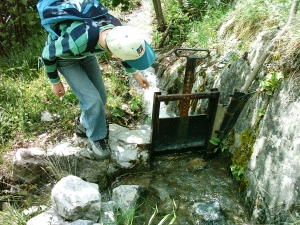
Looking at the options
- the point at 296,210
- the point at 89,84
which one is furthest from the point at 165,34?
the point at 296,210

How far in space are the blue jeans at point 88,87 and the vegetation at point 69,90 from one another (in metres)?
0.68

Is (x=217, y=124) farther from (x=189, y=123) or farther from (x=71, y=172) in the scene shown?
(x=71, y=172)

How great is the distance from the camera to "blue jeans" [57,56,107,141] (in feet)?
8.59

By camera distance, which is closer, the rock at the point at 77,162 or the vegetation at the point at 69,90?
the vegetation at the point at 69,90

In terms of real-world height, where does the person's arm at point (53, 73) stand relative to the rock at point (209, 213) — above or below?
above

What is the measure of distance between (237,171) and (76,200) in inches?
62.9

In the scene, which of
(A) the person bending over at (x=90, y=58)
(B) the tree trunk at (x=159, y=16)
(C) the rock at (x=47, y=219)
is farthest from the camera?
(B) the tree trunk at (x=159, y=16)

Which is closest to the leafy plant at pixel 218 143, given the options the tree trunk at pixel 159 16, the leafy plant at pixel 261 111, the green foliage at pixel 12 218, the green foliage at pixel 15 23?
the leafy plant at pixel 261 111

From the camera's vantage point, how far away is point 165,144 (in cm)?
333

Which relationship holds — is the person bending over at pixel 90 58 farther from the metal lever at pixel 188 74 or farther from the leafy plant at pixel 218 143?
the leafy plant at pixel 218 143

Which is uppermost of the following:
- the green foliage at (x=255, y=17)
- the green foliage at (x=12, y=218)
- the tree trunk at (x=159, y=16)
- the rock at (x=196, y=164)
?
the green foliage at (x=255, y=17)

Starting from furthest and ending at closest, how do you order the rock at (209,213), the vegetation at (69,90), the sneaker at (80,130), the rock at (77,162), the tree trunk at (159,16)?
the tree trunk at (159,16) < the sneaker at (80,130) < the rock at (77,162) < the vegetation at (69,90) < the rock at (209,213)

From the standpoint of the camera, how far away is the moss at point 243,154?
2814 mm

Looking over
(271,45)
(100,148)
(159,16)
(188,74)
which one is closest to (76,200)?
(100,148)
